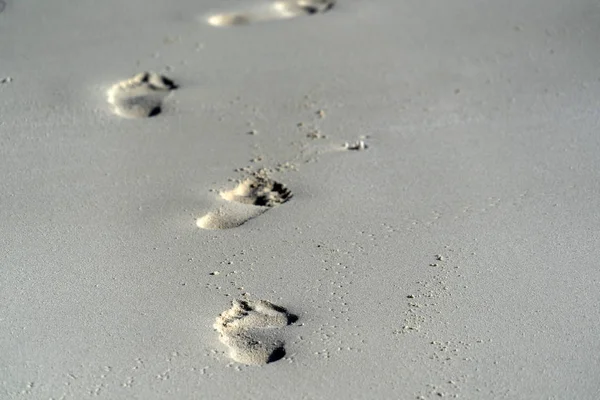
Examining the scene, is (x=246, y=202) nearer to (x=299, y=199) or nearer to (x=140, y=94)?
(x=299, y=199)

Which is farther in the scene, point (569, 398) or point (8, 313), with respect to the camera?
point (8, 313)

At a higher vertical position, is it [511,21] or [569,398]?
[511,21]

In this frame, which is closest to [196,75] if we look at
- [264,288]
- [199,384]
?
[264,288]

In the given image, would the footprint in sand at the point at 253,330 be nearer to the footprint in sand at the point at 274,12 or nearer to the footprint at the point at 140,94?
the footprint at the point at 140,94

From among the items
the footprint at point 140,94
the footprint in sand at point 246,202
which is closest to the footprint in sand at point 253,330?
the footprint in sand at point 246,202

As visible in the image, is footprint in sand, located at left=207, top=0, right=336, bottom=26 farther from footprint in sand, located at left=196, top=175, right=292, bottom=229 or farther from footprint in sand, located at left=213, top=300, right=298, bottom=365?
footprint in sand, located at left=213, top=300, right=298, bottom=365

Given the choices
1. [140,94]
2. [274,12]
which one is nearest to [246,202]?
[140,94]

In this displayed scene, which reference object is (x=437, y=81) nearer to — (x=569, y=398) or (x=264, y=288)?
(x=264, y=288)
